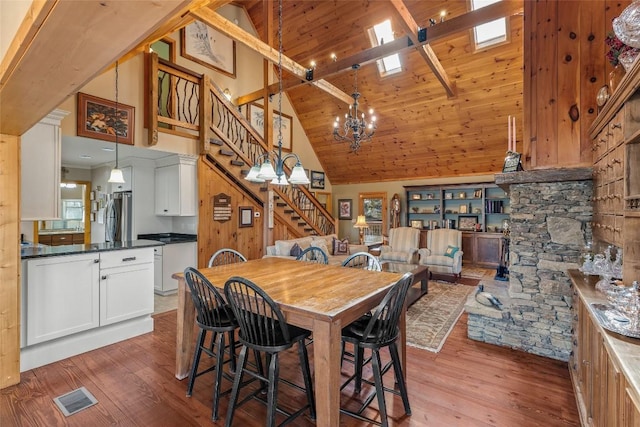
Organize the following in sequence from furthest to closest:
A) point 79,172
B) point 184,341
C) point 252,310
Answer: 1. point 79,172
2. point 184,341
3. point 252,310

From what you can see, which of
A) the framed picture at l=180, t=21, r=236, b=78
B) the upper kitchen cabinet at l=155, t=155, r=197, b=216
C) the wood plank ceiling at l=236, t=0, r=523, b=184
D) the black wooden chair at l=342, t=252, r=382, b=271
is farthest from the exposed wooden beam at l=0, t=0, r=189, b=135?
the framed picture at l=180, t=21, r=236, b=78

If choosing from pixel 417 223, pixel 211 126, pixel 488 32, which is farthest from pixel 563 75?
pixel 417 223

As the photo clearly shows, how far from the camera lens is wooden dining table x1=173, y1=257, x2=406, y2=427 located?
1.66 m

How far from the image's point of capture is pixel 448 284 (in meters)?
5.71

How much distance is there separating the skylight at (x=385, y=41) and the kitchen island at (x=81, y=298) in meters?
5.65

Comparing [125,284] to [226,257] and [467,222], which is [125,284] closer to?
[226,257]

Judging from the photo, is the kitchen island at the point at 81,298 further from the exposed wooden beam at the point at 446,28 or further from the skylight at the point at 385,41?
the skylight at the point at 385,41

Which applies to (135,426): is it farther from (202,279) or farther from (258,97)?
(258,97)

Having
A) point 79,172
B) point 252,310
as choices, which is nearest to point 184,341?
point 252,310

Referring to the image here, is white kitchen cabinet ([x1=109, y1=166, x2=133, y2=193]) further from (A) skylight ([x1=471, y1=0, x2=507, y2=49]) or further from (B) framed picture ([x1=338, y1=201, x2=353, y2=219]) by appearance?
(A) skylight ([x1=471, y1=0, x2=507, y2=49])

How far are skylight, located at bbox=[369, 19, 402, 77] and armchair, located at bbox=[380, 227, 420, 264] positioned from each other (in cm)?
344

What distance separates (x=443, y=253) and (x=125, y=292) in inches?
221

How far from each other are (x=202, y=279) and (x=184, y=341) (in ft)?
2.80

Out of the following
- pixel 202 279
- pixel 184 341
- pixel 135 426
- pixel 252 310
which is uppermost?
pixel 202 279
